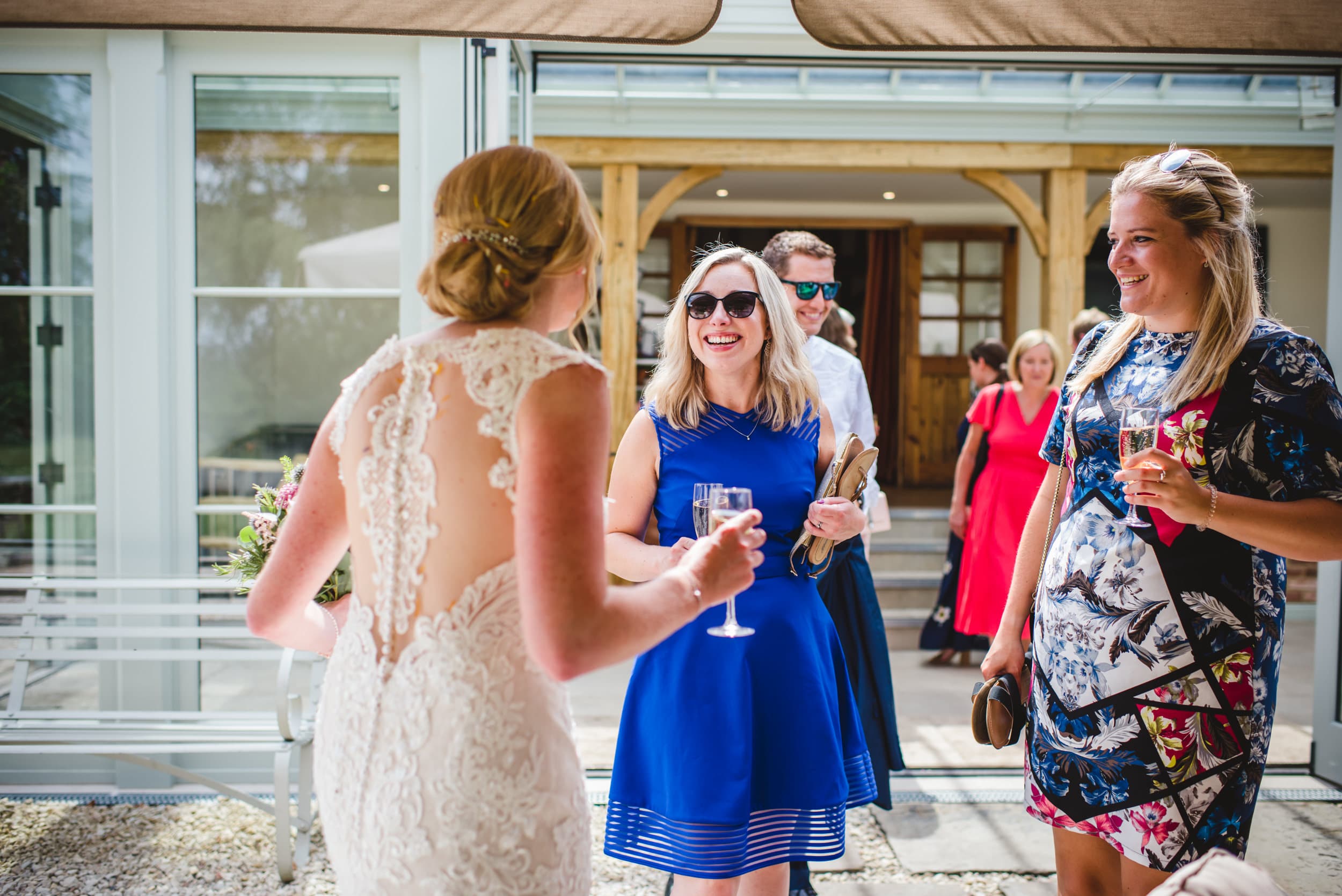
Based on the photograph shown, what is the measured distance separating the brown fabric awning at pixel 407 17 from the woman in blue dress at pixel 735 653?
0.54 metres

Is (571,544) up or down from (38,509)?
up

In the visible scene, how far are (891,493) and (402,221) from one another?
735cm

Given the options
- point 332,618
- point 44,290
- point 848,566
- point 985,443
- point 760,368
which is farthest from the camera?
point 985,443

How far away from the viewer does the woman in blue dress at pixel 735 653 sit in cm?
187

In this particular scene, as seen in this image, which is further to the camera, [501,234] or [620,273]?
[620,273]

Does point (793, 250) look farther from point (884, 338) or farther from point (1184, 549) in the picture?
point (884, 338)

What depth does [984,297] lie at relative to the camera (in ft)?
35.7

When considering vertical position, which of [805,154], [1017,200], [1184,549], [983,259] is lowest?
[1184,549]

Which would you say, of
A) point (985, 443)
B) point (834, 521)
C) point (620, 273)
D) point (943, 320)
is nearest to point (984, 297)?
point (943, 320)

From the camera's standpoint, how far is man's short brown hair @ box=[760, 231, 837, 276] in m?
3.07

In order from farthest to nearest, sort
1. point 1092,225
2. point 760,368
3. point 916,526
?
1. point 916,526
2. point 1092,225
3. point 760,368

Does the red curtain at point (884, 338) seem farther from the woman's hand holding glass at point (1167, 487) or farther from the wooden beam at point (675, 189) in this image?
the woman's hand holding glass at point (1167, 487)

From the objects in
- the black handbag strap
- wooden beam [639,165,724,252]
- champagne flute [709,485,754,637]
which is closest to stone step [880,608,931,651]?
the black handbag strap

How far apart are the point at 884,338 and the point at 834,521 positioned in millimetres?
9990
